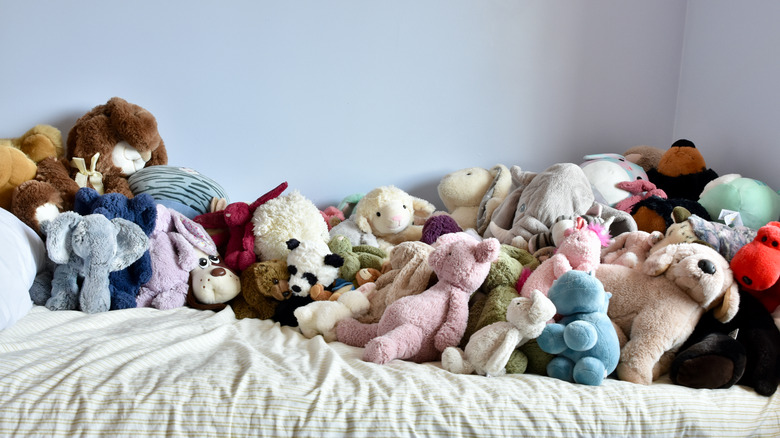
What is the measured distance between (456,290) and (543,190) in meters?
0.57

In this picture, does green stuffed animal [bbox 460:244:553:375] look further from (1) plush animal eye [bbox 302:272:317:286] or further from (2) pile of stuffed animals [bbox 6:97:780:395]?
(1) plush animal eye [bbox 302:272:317:286]

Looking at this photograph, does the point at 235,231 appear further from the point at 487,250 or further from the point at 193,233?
the point at 487,250

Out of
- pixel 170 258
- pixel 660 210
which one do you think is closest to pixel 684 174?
pixel 660 210

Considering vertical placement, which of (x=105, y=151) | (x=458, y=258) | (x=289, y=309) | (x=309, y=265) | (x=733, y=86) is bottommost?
(x=289, y=309)

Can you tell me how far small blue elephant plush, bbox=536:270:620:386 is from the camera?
1.13 meters

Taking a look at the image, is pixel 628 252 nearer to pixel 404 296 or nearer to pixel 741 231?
pixel 741 231

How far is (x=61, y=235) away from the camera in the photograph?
4.85ft

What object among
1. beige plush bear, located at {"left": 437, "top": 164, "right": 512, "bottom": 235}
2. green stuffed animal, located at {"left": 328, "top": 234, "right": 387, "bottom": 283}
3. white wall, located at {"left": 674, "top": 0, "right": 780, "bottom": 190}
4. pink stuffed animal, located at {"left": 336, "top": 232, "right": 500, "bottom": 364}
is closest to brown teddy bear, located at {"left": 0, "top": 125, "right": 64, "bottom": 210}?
green stuffed animal, located at {"left": 328, "top": 234, "right": 387, "bottom": 283}

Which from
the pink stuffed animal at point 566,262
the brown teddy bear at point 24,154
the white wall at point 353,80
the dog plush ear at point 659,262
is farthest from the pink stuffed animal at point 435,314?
the brown teddy bear at point 24,154

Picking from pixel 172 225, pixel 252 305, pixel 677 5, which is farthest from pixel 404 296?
pixel 677 5

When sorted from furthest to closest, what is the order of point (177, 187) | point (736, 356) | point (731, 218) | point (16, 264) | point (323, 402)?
point (177, 187) → point (731, 218) → point (16, 264) → point (736, 356) → point (323, 402)

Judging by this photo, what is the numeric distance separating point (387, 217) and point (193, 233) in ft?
1.93

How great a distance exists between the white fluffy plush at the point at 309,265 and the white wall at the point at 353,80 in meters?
0.58

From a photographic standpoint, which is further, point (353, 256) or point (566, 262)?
point (353, 256)
